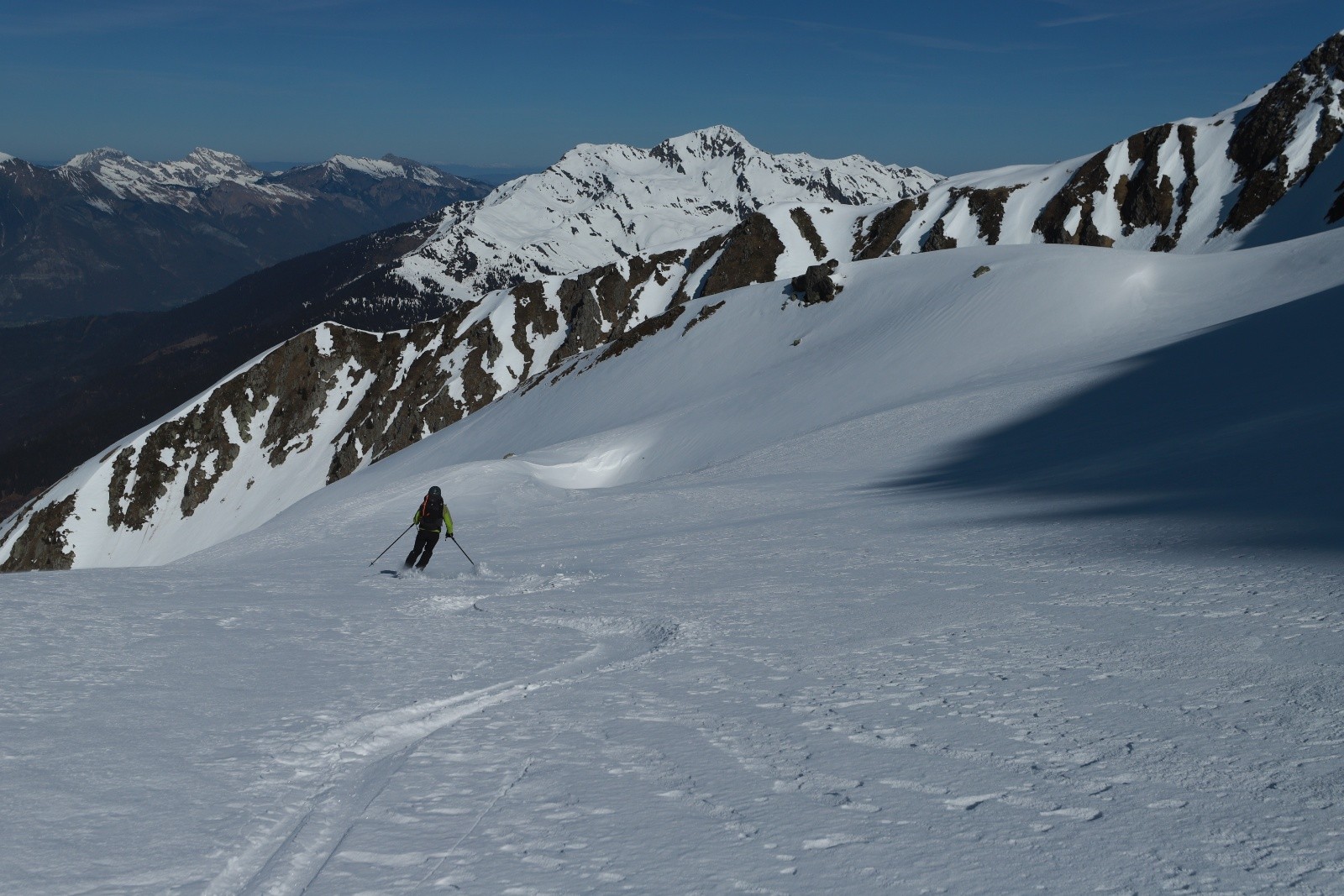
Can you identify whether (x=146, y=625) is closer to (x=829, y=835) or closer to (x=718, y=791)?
(x=718, y=791)

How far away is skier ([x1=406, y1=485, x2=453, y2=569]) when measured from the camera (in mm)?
17734

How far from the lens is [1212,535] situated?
12445 millimetres

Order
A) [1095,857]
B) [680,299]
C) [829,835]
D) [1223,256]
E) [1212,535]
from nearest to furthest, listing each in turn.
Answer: [1095,857]
[829,835]
[1212,535]
[1223,256]
[680,299]

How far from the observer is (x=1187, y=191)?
387ft

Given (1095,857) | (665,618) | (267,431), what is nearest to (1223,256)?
(665,618)

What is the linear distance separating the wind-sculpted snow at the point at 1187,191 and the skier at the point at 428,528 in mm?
112060

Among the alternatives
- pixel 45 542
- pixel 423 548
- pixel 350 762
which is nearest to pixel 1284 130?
pixel 423 548

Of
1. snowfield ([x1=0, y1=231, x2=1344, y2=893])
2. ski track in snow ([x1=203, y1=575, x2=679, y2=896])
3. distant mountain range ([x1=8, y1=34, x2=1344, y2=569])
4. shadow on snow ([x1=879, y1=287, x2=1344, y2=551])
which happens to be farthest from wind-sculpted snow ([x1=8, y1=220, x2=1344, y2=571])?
ski track in snow ([x1=203, y1=575, x2=679, y2=896])

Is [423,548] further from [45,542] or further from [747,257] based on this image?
[747,257]

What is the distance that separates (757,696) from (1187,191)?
134666 millimetres

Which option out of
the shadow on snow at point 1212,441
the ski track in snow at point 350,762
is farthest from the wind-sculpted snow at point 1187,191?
the ski track in snow at point 350,762

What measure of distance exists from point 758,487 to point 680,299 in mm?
110987

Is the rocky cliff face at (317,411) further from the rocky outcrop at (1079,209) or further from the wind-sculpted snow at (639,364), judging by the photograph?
the rocky outcrop at (1079,209)

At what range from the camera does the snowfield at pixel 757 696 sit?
5172 mm
